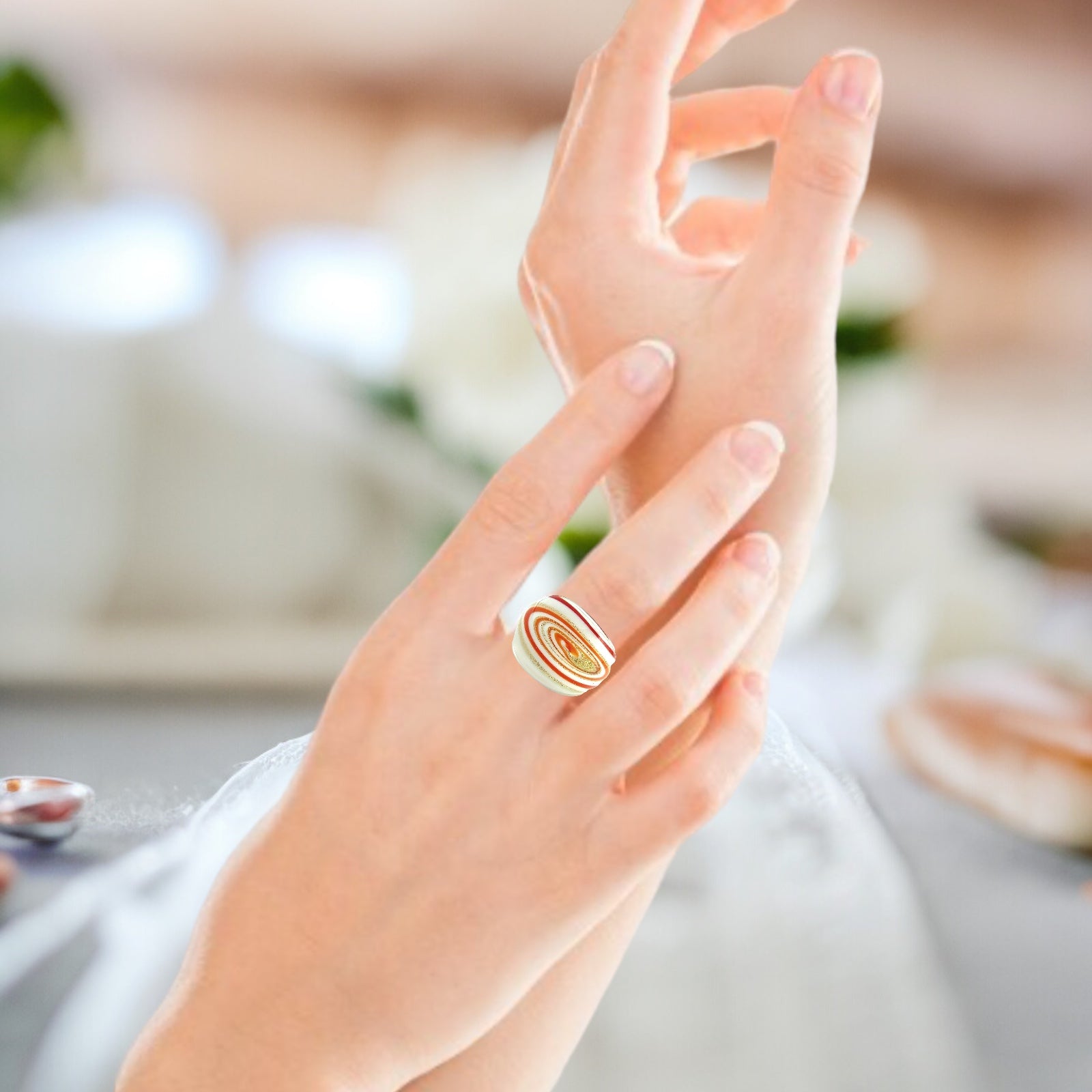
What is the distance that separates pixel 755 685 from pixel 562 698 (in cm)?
5

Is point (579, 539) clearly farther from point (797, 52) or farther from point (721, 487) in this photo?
point (797, 52)

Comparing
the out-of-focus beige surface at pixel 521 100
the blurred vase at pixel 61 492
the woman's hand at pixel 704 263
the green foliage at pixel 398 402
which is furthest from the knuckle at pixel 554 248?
the out-of-focus beige surface at pixel 521 100

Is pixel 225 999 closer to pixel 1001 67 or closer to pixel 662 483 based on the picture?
pixel 662 483

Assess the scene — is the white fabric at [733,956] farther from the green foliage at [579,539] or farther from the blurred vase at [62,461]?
the blurred vase at [62,461]

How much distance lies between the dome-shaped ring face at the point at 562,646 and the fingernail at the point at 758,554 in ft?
0.12

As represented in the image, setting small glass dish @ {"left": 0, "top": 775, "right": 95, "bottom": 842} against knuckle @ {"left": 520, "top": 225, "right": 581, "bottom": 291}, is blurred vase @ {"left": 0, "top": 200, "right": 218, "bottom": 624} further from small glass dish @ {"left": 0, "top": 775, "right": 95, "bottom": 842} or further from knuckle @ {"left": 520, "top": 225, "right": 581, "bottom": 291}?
knuckle @ {"left": 520, "top": 225, "right": 581, "bottom": 291}

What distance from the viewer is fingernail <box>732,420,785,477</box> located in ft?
0.85

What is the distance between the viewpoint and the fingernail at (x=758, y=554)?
0.88ft

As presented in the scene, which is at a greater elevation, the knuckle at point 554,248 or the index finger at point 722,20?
the index finger at point 722,20

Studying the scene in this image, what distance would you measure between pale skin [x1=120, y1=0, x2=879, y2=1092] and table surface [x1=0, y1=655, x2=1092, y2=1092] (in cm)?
6

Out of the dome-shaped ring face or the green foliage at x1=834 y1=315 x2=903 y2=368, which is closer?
the dome-shaped ring face

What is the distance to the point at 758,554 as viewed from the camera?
0.27 meters

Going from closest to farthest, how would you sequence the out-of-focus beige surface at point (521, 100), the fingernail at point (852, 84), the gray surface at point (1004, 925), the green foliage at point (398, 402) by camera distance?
the fingernail at point (852, 84) < the gray surface at point (1004, 925) < the green foliage at point (398, 402) < the out-of-focus beige surface at point (521, 100)

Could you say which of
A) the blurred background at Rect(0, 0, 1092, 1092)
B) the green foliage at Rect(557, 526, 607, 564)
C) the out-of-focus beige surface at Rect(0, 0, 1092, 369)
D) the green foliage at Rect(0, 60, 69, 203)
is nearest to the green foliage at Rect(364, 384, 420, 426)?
the blurred background at Rect(0, 0, 1092, 1092)
